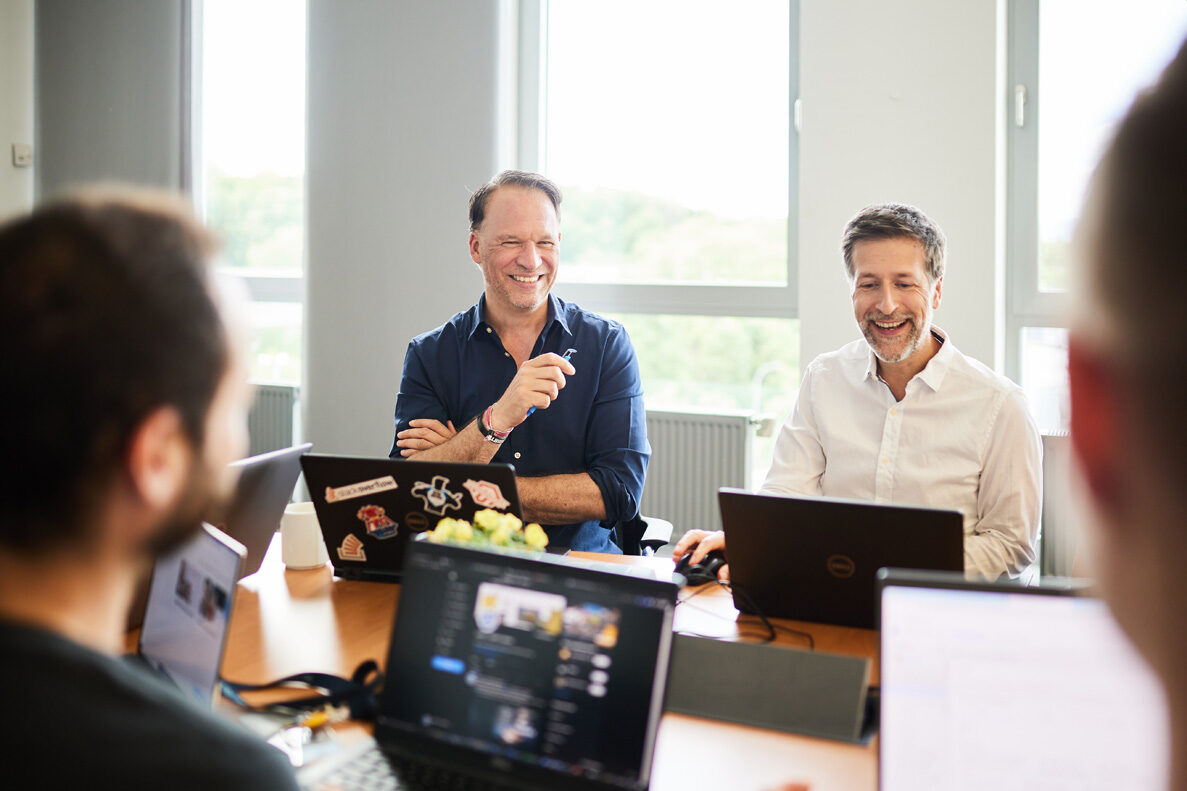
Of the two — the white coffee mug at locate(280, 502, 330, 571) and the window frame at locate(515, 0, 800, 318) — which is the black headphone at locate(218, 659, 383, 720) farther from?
the window frame at locate(515, 0, 800, 318)

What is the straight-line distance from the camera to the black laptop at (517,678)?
3.43ft

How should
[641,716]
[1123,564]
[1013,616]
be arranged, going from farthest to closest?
1. [641,716]
2. [1013,616]
3. [1123,564]

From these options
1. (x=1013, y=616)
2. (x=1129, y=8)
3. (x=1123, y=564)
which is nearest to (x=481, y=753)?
(x=1013, y=616)

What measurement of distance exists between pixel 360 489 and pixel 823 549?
35.1 inches

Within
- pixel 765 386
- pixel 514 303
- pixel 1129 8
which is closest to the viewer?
pixel 514 303

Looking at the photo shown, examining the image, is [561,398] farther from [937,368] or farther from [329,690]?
[329,690]

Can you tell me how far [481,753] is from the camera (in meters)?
1.10

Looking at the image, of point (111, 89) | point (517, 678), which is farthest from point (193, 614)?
point (111, 89)

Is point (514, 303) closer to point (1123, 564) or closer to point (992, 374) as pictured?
point (992, 374)

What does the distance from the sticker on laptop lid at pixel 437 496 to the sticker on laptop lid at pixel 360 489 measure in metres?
0.05

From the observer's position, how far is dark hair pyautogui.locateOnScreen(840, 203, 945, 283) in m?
2.32

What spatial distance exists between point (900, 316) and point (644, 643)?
4.92ft

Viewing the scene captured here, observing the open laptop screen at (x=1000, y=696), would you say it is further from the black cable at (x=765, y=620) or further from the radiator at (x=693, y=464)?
the radiator at (x=693, y=464)

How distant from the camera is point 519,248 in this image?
269 cm
